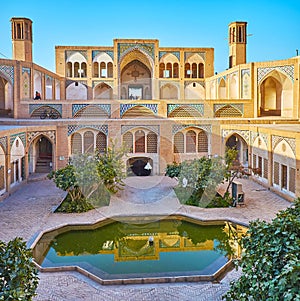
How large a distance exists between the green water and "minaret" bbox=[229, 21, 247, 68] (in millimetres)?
14087

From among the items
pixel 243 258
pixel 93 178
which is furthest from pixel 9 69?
pixel 243 258

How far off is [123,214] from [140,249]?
6.23 feet

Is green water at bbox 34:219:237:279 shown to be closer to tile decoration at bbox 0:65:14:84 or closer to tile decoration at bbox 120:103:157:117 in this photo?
tile decoration at bbox 120:103:157:117

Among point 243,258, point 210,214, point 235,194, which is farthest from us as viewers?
point 235,194

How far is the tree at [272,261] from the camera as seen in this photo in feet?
9.70

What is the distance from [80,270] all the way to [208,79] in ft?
60.5

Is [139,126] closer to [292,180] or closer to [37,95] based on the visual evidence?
[292,180]

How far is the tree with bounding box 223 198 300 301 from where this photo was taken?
2957 millimetres

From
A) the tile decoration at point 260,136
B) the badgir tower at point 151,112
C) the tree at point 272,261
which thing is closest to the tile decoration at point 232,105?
the badgir tower at point 151,112

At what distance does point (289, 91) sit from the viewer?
1677 cm

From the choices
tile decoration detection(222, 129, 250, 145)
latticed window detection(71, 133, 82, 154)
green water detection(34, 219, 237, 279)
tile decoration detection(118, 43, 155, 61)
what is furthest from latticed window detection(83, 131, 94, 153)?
tile decoration detection(118, 43, 155, 61)

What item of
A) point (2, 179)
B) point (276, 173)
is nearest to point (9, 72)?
point (2, 179)

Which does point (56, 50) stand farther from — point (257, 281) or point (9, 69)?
point (257, 281)

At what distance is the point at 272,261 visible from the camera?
3352mm
